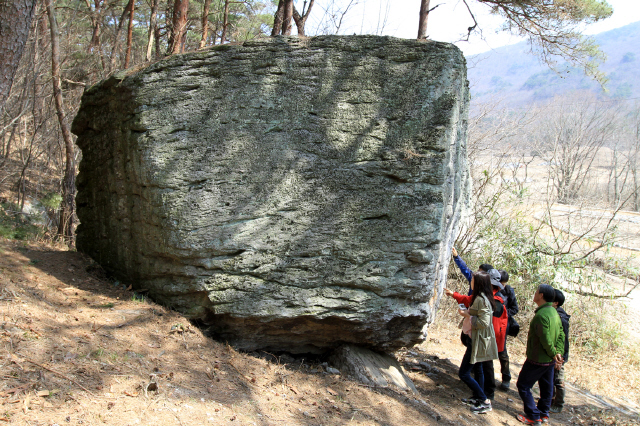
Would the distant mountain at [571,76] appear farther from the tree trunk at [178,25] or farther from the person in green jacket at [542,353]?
the person in green jacket at [542,353]

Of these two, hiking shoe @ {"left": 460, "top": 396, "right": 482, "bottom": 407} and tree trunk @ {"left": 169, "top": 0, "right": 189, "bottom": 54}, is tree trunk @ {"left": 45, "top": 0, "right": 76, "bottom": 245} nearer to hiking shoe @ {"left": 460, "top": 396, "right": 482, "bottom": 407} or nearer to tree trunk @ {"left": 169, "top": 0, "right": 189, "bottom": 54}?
tree trunk @ {"left": 169, "top": 0, "right": 189, "bottom": 54}

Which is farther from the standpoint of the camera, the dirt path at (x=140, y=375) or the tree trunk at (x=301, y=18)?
the tree trunk at (x=301, y=18)

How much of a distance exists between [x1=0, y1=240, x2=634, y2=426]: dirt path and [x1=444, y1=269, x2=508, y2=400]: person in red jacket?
0.28 m

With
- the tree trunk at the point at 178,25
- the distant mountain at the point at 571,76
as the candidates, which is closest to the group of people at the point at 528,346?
the tree trunk at the point at 178,25

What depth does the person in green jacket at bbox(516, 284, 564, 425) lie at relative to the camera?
437 cm

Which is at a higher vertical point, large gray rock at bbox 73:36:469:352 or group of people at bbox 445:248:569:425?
large gray rock at bbox 73:36:469:352

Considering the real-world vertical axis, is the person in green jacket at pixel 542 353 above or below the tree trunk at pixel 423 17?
below

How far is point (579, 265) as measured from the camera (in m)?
9.35

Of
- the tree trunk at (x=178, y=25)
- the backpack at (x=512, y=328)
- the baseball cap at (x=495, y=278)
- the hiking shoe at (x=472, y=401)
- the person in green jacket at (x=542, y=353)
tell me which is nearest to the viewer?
the person in green jacket at (x=542, y=353)

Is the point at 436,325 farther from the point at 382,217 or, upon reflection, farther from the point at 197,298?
the point at 197,298

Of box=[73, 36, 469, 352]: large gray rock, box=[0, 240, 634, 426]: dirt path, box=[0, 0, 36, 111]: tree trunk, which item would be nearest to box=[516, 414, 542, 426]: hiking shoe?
box=[0, 240, 634, 426]: dirt path

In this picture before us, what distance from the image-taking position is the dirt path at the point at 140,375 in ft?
9.62

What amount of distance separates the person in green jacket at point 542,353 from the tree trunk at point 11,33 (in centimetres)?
574

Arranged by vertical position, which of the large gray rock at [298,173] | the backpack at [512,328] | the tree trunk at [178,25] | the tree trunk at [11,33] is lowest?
the backpack at [512,328]
